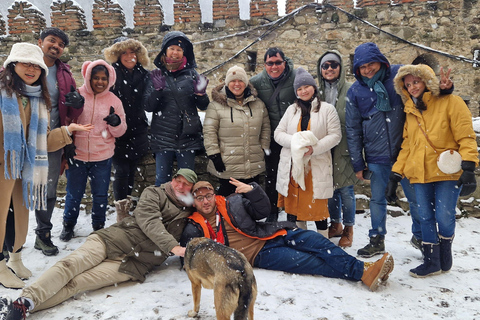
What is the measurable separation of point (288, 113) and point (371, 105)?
0.78 m

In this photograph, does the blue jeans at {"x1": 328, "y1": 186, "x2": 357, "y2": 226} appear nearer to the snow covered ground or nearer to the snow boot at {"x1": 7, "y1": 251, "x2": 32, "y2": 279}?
the snow covered ground

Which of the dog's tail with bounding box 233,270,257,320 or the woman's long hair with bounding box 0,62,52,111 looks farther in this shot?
the woman's long hair with bounding box 0,62,52,111

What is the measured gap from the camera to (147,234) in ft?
8.63

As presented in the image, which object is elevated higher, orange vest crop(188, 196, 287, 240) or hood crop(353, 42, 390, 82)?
hood crop(353, 42, 390, 82)

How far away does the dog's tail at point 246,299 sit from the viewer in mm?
1845

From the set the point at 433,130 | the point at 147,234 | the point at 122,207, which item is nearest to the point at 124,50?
the point at 122,207

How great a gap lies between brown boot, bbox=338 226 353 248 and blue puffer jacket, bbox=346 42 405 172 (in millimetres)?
697

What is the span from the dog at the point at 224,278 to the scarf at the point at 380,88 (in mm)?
1882

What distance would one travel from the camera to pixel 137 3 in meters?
6.34

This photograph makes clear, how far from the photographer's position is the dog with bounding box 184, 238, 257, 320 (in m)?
1.86

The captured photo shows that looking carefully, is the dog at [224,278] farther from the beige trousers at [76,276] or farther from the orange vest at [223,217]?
the beige trousers at [76,276]

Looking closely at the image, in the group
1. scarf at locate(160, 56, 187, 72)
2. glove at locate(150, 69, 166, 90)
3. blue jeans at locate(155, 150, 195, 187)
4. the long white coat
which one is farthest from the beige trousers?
scarf at locate(160, 56, 187, 72)

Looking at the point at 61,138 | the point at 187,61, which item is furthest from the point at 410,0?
the point at 61,138

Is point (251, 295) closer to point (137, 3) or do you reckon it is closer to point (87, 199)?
point (87, 199)
